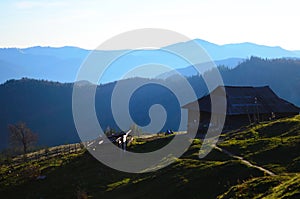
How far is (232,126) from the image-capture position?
194ft

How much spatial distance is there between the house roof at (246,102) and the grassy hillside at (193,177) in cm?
1370

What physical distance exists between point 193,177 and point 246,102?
121ft

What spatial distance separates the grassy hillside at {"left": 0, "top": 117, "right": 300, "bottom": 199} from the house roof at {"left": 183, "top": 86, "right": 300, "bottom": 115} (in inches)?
540

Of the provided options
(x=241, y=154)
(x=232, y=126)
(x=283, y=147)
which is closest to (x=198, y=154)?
(x=241, y=154)

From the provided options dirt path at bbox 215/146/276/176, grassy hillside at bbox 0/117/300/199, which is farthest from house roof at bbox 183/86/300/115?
dirt path at bbox 215/146/276/176

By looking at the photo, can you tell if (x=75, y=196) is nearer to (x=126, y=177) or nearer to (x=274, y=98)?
(x=126, y=177)

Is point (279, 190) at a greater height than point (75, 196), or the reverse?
point (279, 190)

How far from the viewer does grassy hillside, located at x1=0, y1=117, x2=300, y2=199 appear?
70.8 ft

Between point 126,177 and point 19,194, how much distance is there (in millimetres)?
10981

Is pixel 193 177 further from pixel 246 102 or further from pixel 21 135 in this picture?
pixel 21 135

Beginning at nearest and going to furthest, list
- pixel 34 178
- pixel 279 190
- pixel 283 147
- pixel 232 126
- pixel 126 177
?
1. pixel 279 190
2. pixel 283 147
3. pixel 126 177
4. pixel 34 178
5. pixel 232 126

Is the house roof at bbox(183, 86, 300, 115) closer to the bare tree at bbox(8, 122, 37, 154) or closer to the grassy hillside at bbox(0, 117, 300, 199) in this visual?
the grassy hillside at bbox(0, 117, 300, 199)

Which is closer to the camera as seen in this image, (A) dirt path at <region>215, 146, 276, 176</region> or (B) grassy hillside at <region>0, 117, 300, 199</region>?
(B) grassy hillside at <region>0, 117, 300, 199</region>

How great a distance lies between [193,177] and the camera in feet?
91.8
